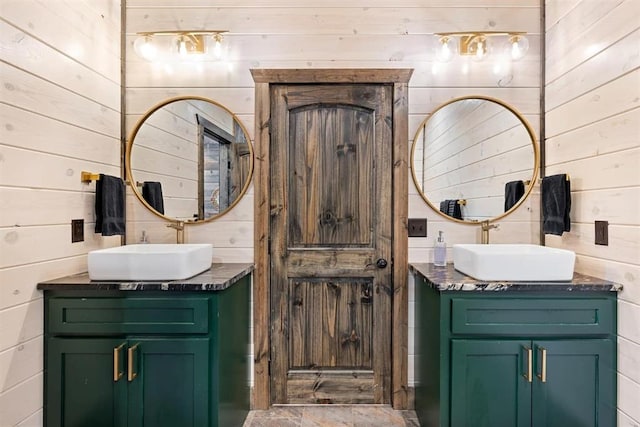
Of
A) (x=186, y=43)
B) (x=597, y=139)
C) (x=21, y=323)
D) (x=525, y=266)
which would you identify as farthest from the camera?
(x=186, y=43)

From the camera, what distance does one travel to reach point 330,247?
2234 mm

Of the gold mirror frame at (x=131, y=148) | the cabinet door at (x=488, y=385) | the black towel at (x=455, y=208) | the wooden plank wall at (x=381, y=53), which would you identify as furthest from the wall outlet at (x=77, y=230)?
the black towel at (x=455, y=208)

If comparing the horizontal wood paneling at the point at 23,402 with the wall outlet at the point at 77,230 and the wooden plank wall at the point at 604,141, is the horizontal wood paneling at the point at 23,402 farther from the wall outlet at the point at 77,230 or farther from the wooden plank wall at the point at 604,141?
the wooden plank wall at the point at 604,141

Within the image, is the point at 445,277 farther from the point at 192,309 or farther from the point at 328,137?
the point at 192,309

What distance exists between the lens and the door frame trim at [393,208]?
2189 millimetres

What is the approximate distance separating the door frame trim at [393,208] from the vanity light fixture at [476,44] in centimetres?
27

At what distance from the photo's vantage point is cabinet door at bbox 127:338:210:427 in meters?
1.61

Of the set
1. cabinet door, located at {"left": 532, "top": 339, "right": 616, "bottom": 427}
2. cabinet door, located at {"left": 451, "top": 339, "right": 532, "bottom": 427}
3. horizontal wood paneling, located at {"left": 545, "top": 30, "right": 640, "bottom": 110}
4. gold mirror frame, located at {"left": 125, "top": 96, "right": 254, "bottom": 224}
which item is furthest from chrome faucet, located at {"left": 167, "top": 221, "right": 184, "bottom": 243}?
horizontal wood paneling, located at {"left": 545, "top": 30, "right": 640, "bottom": 110}

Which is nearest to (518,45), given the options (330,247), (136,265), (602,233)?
(602,233)

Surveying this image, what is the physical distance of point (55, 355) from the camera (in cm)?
164

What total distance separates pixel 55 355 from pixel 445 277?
184 cm

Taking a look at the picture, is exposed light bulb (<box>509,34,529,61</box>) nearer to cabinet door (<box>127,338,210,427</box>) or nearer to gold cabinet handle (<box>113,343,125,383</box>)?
cabinet door (<box>127,338,210,427</box>)

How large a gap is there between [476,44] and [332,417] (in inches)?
92.6

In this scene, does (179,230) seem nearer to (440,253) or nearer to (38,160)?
(38,160)
